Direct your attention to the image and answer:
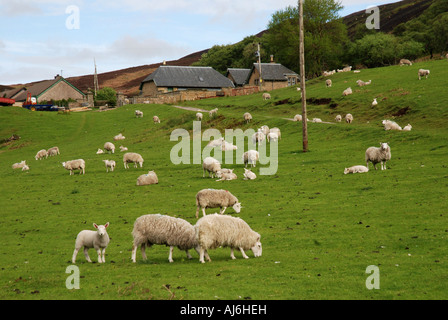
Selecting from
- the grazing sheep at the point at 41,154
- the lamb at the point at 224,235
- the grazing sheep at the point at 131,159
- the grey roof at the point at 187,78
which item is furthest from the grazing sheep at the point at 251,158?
the grey roof at the point at 187,78

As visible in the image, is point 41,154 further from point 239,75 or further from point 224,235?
point 239,75

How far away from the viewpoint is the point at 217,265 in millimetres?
13250

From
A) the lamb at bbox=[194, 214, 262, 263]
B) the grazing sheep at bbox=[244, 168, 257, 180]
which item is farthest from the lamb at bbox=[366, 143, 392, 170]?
the lamb at bbox=[194, 214, 262, 263]

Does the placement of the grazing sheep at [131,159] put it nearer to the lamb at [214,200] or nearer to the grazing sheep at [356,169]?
the grazing sheep at [356,169]

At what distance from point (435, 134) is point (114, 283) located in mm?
28116

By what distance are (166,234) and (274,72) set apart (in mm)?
89889

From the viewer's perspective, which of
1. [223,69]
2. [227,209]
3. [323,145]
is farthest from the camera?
[223,69]

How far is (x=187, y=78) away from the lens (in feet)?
338

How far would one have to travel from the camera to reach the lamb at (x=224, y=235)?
13672 millimetres

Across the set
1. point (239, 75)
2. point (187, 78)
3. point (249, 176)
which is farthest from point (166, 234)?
point (239, 75)

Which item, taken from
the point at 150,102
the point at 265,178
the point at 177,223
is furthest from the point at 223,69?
the point at 177,223

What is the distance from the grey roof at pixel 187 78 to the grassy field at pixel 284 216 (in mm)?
51864
